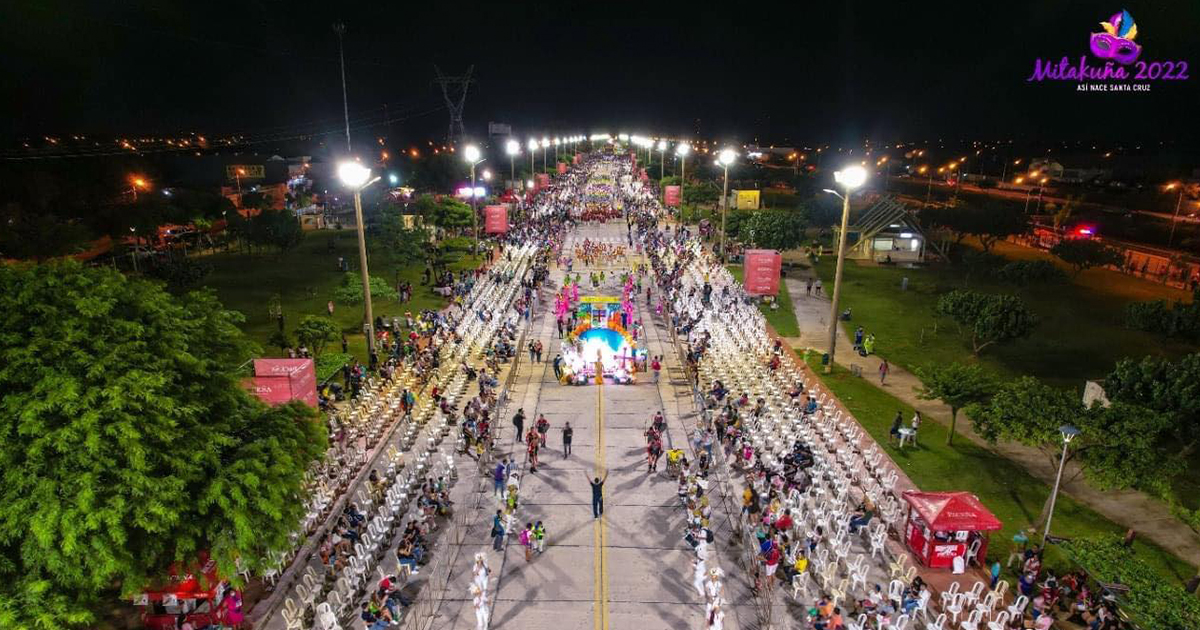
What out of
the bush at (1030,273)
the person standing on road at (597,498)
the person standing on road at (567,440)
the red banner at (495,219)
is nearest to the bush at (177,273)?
the red banner at (495,219)

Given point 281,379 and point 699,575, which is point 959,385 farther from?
point 281,379

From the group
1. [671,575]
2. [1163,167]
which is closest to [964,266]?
[671,575]

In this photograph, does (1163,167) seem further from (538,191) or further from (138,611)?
(138,611)

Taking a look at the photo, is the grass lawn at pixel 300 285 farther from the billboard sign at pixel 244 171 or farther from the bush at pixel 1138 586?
the billboard sign at pixel 244 171

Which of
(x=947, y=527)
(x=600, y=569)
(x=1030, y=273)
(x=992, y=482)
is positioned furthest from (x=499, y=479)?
(x=1030, y=273)

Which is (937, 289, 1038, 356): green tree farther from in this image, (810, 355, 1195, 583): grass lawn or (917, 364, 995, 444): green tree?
(917, 364, 995, 444): green tree
